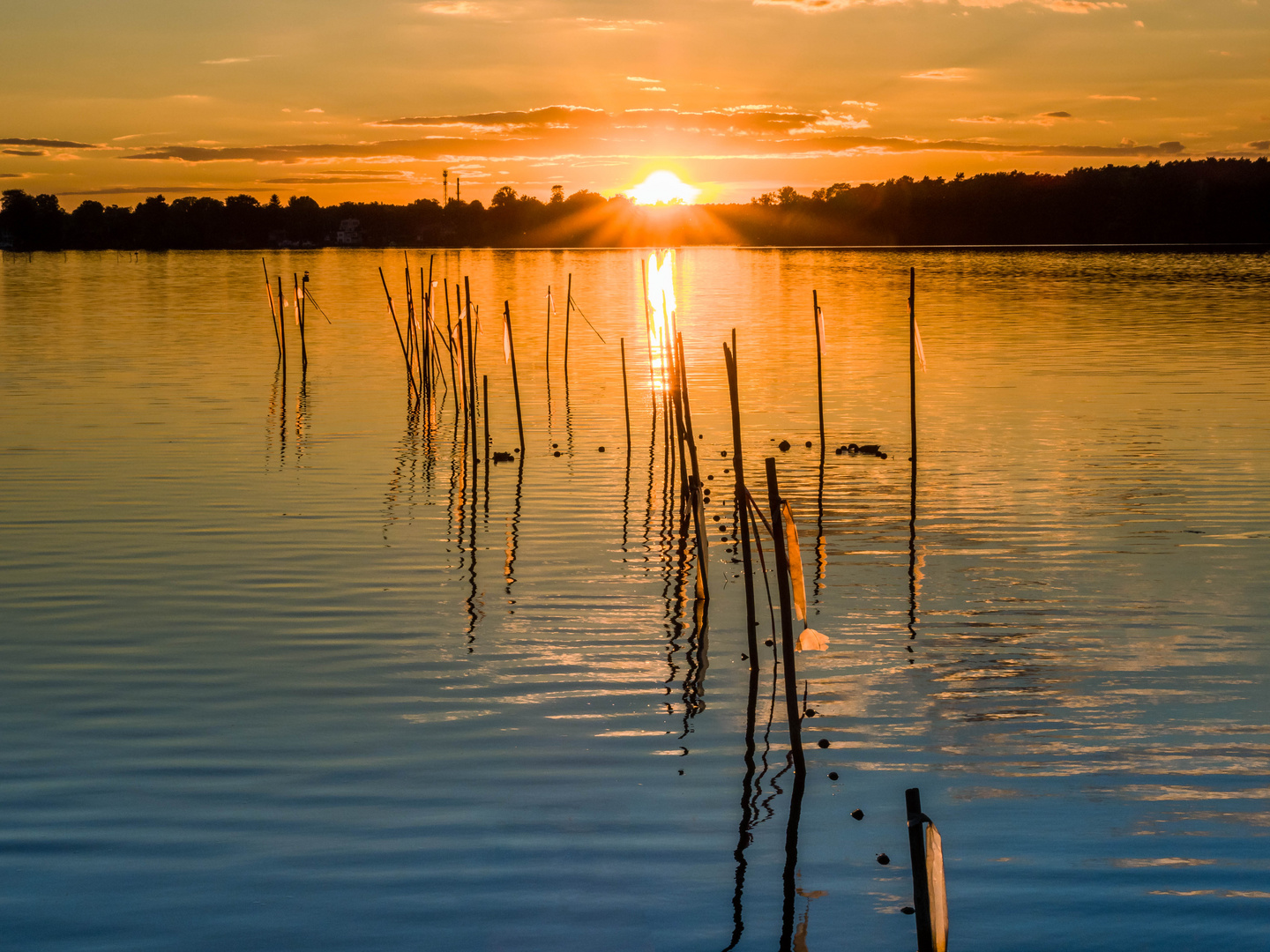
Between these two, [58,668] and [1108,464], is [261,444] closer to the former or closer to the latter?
[58,668]

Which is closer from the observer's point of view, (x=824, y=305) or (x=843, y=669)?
(x=843, y=669)

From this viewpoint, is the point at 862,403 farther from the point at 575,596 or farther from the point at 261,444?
the point at 575,596

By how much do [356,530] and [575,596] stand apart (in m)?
4.57

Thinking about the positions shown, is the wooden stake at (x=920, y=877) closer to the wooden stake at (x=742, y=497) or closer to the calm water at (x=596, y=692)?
the calm water at (x=596, y=692)

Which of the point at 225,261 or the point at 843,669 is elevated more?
the point at 225,261

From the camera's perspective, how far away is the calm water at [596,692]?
7098mm

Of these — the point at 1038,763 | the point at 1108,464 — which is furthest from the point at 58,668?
the point at 1108,464

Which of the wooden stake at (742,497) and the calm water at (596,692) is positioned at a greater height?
the wooden stake at (742,497)

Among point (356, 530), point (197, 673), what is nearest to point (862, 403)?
point (356, 530)

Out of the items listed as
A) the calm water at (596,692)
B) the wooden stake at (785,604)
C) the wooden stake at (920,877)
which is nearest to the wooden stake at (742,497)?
the wooden stake at (785,604)

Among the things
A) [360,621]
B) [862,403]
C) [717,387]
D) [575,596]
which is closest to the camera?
[360,621]

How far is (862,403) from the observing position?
31.2m

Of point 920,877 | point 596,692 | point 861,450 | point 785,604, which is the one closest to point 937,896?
point 920,877

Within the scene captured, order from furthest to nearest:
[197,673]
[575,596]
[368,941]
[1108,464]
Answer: [1108,464], [575,596], [197,673], [368,941]
